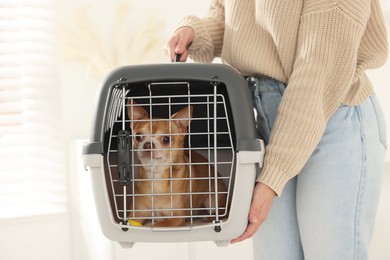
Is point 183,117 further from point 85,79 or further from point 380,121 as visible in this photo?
point 85,79

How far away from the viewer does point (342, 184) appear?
43.4 inches

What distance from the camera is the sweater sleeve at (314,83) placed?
3.43 ft

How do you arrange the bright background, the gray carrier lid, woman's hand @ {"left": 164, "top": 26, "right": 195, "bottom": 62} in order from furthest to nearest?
the bright background, woman's hand @ {"left": 164, "top": 26, "right": 195, "bottom": 62}, the gray carrier lid

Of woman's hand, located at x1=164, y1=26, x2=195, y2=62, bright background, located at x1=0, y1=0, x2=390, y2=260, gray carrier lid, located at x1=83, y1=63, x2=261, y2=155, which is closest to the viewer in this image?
gray carrier lid, located at x1=83, y1=63, x2=261, y2=155

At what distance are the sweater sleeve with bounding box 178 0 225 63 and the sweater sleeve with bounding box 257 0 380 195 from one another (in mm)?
274

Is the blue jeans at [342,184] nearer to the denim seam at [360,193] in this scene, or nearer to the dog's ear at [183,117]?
the denim seam at [360,193]

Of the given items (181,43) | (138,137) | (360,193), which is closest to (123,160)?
(138,137)

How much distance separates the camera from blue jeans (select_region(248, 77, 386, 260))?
1.10 meters

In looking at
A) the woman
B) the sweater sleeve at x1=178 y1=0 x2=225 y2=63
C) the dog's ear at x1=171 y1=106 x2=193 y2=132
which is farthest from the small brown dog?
the sweater sleeve at x1=178 y1=0 x2=225 y2=63

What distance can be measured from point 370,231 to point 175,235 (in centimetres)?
42

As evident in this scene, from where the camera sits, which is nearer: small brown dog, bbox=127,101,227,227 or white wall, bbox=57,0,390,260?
small brown dog, bbox=127,101,227,227

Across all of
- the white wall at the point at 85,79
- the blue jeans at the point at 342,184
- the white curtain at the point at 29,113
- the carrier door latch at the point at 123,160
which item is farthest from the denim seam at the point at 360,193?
the white curtain at the point at 29,113

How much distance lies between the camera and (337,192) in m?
1.10

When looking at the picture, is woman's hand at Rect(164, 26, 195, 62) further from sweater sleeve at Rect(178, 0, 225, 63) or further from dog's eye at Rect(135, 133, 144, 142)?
dog's eye at Rect(135, 133, 144, 142)
